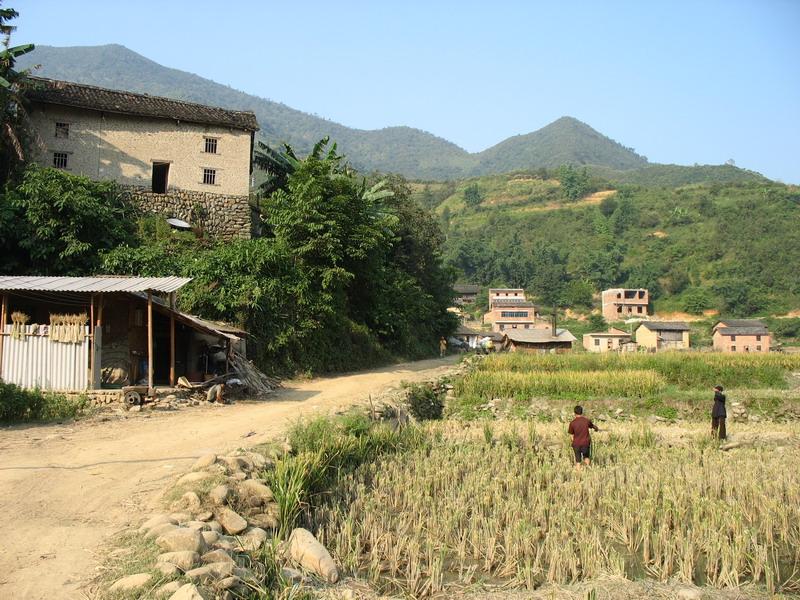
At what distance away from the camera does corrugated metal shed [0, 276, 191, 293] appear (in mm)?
12883

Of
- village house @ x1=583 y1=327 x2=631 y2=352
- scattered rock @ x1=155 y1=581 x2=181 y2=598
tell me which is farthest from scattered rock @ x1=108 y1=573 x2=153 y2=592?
village house @ x1=583 y1=327 x2=631 y2=352

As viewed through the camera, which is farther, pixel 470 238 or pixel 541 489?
pixel 470 238

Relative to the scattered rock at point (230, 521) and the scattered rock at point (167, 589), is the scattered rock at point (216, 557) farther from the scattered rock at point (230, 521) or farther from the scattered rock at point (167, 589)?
the scattered rock at point (230, 521)

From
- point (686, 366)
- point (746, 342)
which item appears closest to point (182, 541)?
point (686, 366)

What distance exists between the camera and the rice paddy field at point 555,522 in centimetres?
671

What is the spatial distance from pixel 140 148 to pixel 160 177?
1.44 meters

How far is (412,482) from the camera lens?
9.30 meters

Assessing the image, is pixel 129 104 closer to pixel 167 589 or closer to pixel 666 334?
pixel 167 589

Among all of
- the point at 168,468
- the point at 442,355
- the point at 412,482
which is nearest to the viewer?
the point at 168,468

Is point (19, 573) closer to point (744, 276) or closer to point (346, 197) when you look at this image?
point (346, 197)

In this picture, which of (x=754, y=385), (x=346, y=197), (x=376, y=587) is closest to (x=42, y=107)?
(x=346, y=197)

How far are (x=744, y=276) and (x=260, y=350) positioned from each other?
70.7 meters

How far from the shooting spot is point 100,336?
1343cm

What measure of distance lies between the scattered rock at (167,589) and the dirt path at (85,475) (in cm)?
68
